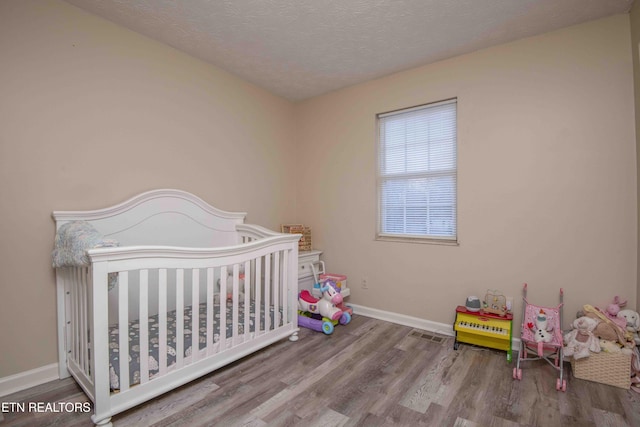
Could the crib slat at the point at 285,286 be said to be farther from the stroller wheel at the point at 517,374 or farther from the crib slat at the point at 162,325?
the stroller wheel at the point at 517,374

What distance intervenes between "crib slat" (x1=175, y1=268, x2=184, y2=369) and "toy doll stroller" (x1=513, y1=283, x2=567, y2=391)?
202 centimetres

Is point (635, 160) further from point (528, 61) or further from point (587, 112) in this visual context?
point (528, 61)

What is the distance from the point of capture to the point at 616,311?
1.89 metres

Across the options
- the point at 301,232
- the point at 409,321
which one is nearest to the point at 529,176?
the point at 409,321

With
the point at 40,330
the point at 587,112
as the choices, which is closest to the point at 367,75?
the point at 587,112

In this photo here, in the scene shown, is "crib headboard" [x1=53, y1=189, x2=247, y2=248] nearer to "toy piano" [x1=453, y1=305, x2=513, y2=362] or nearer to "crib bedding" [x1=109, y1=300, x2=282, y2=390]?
"crib bedding" [x1=109, y1=300, x2=282, y2=390]

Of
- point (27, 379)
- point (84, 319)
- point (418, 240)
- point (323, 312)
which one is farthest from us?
point (418, 240)

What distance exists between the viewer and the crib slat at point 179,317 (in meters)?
1.68

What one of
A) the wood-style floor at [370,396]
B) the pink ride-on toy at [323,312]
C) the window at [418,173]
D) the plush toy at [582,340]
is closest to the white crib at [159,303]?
the wood-style floor at [370,396]

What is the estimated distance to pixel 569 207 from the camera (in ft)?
6.87

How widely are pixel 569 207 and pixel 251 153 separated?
269 cm

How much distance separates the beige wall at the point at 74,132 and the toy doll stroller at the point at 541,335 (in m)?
2.60

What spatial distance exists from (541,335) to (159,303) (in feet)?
7.60

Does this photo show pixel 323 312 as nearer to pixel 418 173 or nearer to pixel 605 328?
pixel 418 173
